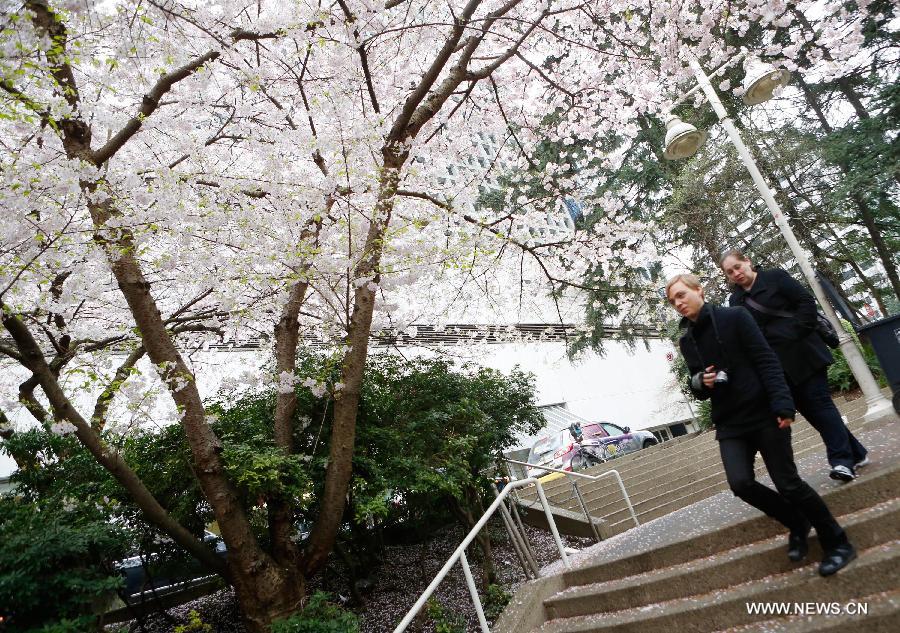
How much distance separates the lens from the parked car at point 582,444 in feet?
39.3

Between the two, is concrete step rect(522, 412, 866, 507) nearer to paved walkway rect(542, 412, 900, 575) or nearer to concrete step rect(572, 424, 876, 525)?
concrete step rect(572, 424, 876, 525)

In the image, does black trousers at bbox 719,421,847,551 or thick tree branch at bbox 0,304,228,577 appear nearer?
black trousers at bbox 719,421,847,551

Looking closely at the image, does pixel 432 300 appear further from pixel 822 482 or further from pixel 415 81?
pixel 822 482

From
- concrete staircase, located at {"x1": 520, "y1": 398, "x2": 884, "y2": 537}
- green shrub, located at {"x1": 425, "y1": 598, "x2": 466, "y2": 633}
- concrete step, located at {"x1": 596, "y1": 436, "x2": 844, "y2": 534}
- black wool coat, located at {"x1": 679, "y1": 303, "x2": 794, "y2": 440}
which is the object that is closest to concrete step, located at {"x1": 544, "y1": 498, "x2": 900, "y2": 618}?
black wool coat, located at {"x1": 679, "y1": 303, "x2": 794, "y2": 440}

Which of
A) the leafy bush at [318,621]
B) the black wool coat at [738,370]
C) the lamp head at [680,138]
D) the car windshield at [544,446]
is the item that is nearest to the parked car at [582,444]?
the car windshield at [544,446]

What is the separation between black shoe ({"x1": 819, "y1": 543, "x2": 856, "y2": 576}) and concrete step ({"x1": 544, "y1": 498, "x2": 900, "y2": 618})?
0.71ft

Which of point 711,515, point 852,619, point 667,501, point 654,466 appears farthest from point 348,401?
point 654,466

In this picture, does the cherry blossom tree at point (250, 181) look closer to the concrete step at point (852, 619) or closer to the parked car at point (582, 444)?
the concrete step at point (852, 619)

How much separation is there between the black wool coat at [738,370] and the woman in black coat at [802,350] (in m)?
0.75

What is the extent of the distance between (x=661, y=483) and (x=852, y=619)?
6645 mm

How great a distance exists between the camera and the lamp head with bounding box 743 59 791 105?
5.82 m

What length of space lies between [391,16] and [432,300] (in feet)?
17.0

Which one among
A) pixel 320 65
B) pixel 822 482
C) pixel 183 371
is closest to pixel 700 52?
pixel 320 65

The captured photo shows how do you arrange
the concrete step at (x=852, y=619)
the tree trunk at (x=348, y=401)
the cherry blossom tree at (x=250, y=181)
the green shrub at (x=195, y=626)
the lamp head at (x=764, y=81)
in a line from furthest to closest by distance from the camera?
the green shrub at (x=195, y=626) < the lamp head at (x=764, y=81) < the tree trunk at (x=348, y=401) < the cherry blossom tree at (x=250, y=181) < the concrete step at (x=852, y=619)
